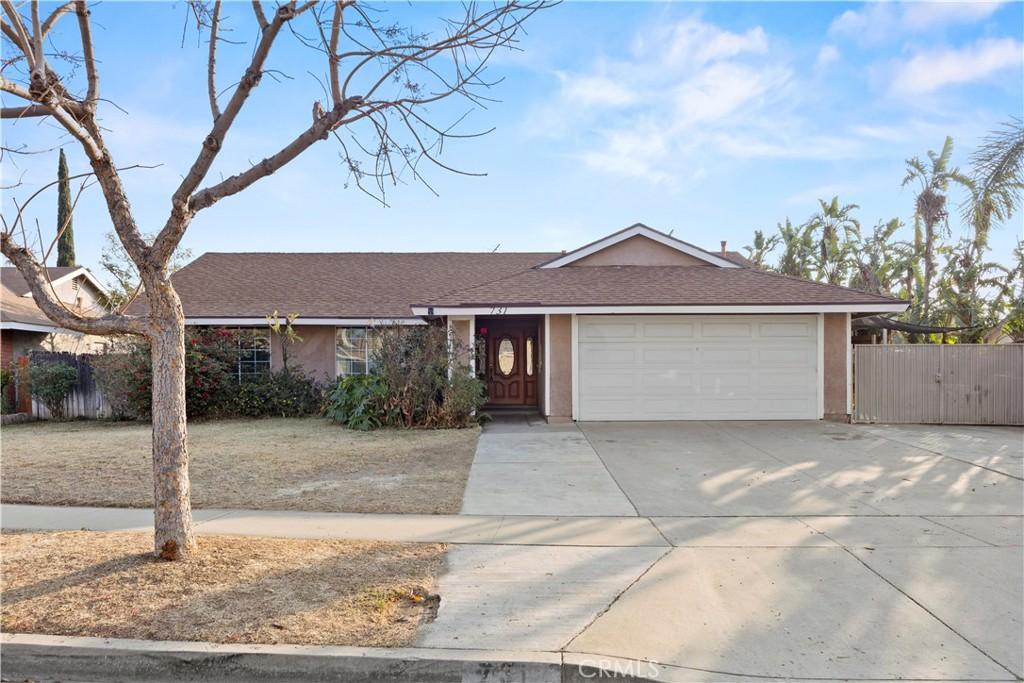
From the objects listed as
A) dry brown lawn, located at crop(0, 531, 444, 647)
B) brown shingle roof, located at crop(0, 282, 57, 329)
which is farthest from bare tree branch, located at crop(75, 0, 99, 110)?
brown shingle roof, located at crop(0, 282, 57, 329)

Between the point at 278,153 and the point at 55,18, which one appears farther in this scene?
the point at 55,18

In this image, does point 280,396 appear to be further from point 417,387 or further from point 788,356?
point 788,356

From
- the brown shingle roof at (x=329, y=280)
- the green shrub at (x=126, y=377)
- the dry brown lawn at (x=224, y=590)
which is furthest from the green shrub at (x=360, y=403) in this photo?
the dry brown lawn at (x=224, y=590)

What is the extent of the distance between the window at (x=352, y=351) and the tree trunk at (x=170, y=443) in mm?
12304

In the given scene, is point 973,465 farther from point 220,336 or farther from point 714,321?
point 220,336

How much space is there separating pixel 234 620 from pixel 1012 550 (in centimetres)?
643

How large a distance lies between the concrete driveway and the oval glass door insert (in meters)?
8.34

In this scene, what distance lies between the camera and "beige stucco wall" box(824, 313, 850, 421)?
568 inches

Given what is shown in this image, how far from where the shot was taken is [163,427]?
512 centimetres

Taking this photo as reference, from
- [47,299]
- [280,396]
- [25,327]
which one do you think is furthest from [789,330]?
[25,327]

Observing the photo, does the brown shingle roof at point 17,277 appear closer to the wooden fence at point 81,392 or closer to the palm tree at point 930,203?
the wooden fence at point 81,392

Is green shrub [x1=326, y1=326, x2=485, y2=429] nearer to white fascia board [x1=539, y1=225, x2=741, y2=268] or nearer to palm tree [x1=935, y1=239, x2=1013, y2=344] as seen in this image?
white fascia board [x1=539, y1=225, x2=741, y2=268]

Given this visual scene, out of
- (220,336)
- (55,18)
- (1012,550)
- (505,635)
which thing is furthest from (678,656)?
(220,336)

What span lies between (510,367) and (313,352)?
535 cm
